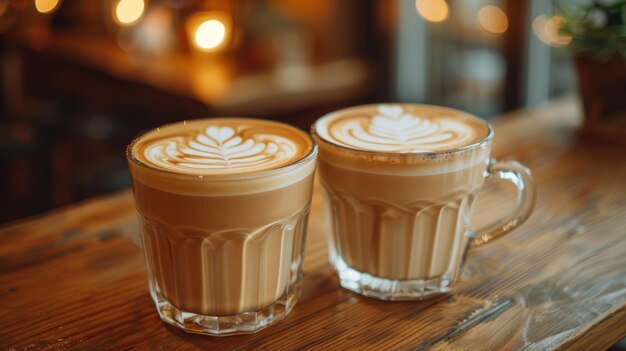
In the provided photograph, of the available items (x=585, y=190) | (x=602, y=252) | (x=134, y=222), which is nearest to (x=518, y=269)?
(x=602, y=252)

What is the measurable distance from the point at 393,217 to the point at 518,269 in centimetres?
24

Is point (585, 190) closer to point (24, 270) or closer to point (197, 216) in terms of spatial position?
point (197, 216)

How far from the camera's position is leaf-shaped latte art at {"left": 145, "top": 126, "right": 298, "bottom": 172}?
2.56 ft

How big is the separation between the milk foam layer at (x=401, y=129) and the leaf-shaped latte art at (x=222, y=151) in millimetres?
67

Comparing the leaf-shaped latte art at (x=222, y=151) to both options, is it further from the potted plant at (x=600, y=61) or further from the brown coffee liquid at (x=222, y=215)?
the potted plant at (x=600, y=61)

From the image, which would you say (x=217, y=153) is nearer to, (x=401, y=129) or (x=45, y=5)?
(x=401, y=129)

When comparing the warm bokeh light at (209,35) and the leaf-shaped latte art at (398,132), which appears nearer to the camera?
the leaf-shaped latte art at (398,132)

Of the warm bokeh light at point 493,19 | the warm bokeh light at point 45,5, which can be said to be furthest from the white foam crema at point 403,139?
the warm bokeh light at point 45,5

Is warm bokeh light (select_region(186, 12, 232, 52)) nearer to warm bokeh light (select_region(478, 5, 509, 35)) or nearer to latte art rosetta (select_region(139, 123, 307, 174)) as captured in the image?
warm bokeh light (select_region(478, 5, 509, 35))

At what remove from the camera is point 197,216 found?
0.75m

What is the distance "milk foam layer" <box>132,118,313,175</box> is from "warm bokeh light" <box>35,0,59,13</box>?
3521 millimetres

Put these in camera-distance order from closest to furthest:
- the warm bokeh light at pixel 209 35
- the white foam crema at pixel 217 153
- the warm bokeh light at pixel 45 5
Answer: the white foam crema at pixel 217 153 → the warm bokeh light at pixel 209 35 → the warm bokeh light at pixel 45 5

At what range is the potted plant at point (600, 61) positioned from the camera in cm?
142

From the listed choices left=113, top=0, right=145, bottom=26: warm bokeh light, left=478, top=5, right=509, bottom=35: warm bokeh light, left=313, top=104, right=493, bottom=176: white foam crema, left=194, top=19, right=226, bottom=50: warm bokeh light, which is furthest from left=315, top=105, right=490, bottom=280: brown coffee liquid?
left=113, top=0, right=145, bottom=26: warm bokeh light
